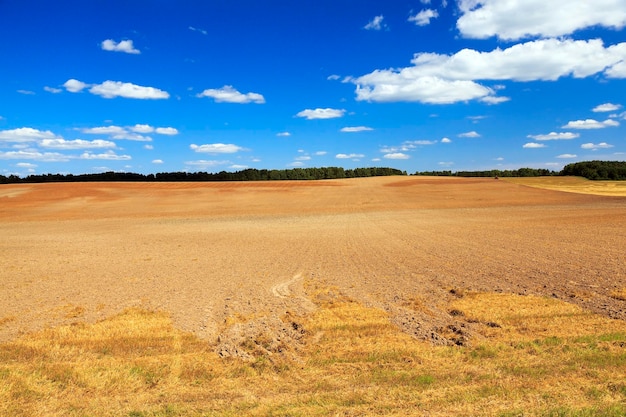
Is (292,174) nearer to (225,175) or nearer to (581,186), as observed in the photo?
(225,175)

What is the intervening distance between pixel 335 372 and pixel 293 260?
10485mm

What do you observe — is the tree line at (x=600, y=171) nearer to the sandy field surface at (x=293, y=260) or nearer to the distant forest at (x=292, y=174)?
the distant forest at (x=292, y=174)

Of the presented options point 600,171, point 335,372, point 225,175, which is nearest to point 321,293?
point 335,372

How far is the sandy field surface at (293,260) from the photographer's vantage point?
11273 millimetres

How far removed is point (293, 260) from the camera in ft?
57.7

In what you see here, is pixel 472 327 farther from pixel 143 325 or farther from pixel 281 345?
pixel 143 325

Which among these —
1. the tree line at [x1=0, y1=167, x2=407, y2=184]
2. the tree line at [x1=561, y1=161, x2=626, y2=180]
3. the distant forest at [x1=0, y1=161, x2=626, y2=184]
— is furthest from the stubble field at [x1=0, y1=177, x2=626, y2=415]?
the tree line at [x1=0, y1=167, x2=407, y2=184]

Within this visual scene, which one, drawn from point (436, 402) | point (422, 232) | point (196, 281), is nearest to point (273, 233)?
point (422, 232)

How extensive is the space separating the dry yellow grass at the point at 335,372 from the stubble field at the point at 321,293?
0.04 m

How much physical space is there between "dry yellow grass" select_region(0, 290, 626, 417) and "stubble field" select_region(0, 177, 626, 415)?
0.15ft

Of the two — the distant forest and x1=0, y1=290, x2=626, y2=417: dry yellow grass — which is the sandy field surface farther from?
the distant forest

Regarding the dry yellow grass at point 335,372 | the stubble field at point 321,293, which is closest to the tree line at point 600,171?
the stubble field at point 321,293

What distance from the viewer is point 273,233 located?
26.2m

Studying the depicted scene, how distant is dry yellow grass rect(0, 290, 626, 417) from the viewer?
6.06 metres
